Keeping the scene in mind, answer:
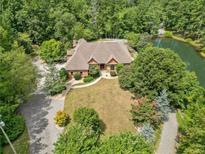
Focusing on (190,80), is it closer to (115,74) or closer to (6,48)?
(115,74)

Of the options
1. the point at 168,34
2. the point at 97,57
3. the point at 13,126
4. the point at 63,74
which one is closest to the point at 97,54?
the point at 97,57

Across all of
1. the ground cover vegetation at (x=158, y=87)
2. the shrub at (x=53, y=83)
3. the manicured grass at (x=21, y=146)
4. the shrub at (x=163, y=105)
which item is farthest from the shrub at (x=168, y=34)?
the manicured grass at (x=21, y=146)

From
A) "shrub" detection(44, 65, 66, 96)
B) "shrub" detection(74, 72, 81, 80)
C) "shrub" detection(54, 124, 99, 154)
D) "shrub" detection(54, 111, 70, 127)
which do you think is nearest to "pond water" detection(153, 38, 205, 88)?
"shrub" detection(74, 72, 81, 80)

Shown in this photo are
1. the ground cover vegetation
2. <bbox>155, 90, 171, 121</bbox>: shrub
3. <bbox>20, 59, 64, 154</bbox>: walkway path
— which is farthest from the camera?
<bbox>155, 90, 171, 121</bbox>: shrub

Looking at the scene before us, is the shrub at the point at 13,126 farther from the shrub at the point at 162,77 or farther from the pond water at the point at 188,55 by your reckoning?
the pond water at the point at 188,55

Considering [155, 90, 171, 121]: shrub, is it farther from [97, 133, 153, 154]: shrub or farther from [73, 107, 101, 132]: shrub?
[97, 133, 153, 154]: shrub

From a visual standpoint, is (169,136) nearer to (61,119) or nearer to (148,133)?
(148,133)
